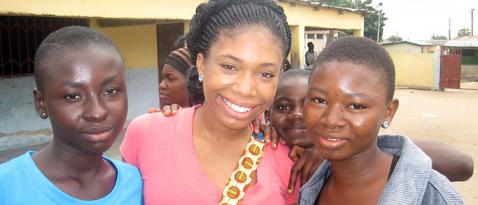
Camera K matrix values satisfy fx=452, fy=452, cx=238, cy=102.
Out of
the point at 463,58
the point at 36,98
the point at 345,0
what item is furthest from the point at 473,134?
the point at 345,0

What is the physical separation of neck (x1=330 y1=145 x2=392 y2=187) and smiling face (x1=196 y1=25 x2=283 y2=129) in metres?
0.42

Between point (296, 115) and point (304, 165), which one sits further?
point (296, 115)

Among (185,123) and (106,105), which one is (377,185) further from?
(106,105)

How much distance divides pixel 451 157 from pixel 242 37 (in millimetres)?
1000

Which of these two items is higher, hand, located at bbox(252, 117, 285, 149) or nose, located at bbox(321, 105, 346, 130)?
nose, located at bbox(321, 105, 346, 130)

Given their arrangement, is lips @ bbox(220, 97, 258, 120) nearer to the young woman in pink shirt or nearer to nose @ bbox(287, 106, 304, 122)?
the young woman in pink shirt

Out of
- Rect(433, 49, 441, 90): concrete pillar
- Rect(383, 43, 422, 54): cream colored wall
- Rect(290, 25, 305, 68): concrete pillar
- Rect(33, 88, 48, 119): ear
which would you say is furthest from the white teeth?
Rect(383, 43, 422, 54): cream colored wall

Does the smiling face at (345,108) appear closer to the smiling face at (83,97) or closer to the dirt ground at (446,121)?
the smiling face at (83,97)

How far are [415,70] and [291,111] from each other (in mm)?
21176

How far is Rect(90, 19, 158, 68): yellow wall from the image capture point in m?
9.05

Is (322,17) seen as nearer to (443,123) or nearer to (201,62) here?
(443,123)

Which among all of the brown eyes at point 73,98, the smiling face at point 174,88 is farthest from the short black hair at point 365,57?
the smiling face at point 174,88

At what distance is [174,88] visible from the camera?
127 inches

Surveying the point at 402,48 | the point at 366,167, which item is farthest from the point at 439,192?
the point at 402,48
